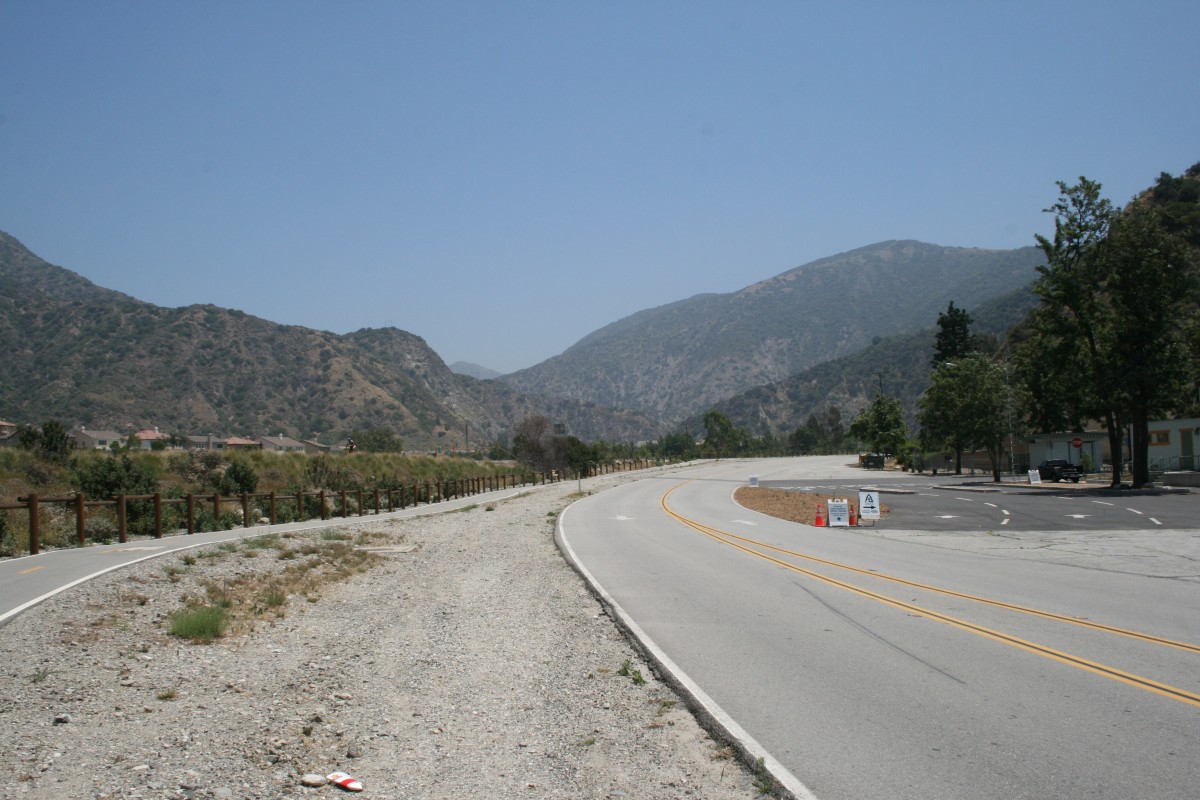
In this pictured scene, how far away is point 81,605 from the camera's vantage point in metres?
12.1

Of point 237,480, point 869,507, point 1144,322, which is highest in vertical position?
point 1144,322

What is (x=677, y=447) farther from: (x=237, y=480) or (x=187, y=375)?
(x=237, y=480)

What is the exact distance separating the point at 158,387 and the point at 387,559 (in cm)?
10393

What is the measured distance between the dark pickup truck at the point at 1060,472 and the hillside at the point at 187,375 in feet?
299

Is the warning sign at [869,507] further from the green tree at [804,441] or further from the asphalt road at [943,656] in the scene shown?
the green tree at [804,441]

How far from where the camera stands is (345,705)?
27.9ft

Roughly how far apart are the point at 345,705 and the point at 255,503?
98.5 feet

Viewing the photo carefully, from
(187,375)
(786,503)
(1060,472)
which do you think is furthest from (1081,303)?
(187,375)

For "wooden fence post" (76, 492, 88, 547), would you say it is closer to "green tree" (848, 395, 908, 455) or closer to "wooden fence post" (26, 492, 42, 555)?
"wooden fence post" (26, 492, 42, 555)

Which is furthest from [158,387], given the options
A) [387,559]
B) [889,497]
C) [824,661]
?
[824,661]

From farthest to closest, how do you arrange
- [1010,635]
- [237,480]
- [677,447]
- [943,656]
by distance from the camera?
1. [677,447]
2. [237,480]
3. [1010,635]
4. [943,656]

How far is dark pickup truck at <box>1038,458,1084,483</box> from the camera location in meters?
52.5

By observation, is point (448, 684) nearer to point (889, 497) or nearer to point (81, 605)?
point (81, 605)

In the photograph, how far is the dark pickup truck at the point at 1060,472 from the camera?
52.5 meters
